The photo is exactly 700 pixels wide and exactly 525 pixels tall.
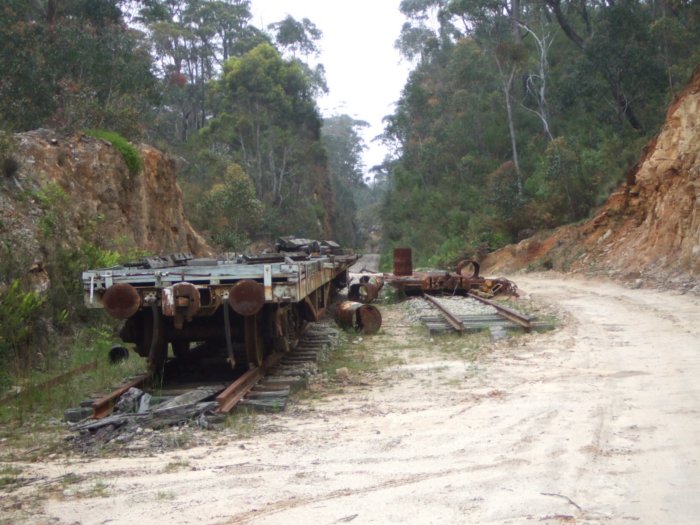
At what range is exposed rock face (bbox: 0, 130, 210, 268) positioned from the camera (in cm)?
1230

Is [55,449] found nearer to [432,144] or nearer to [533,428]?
[533,428]

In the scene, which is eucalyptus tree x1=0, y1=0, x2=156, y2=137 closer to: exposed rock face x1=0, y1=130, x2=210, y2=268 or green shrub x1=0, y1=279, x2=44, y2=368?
exposed rock face x1=0, y1=130, x2=210, y2=268

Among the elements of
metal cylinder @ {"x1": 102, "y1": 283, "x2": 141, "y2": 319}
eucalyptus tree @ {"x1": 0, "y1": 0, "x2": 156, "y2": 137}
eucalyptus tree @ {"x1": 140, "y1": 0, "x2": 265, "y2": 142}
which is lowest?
metal cylinder @ {"x1": 102, "y1": 283, "x2": 141, "y2": 319}

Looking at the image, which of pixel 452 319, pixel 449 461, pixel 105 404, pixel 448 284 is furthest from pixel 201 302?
pixel 448 284

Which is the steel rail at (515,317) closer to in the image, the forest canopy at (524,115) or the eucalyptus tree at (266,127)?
the forest canopy at (524,115)

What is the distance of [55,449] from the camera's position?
5.80 metres

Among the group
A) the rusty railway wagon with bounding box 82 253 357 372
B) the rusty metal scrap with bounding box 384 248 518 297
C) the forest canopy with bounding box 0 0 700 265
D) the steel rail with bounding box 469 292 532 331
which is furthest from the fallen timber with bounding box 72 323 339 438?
the rusty metal scrap with bounding box 384 248 518 297

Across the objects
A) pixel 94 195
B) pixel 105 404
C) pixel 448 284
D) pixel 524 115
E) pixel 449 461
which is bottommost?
pixel 449 461

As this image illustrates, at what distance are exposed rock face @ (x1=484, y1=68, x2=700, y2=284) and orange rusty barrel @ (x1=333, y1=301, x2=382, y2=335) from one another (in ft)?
26.5

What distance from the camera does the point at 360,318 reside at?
1275cm

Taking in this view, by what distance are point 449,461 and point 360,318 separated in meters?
7.81

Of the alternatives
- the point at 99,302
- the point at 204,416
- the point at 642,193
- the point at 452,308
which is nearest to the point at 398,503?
the point at 204,416

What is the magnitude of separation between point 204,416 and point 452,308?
32.0 ft

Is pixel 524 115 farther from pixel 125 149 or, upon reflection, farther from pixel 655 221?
pixel 125 149
